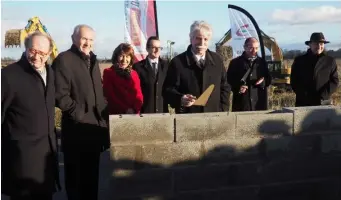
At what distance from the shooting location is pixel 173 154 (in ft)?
13.1

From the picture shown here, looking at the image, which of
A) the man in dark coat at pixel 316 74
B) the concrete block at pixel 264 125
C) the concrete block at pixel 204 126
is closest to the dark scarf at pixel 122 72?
the concrete block at pixel 204 126

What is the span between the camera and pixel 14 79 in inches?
129

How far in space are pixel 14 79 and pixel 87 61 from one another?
105cm

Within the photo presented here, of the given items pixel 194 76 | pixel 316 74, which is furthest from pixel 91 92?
pixel 316 74

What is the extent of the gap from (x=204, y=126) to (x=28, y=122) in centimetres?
158

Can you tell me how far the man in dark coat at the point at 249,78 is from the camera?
568 cm

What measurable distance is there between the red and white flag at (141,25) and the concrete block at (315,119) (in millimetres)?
6809

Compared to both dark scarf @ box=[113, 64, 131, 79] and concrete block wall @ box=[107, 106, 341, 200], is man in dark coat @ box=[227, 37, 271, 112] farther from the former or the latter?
dark scarf @ box=[113, 64, 131, 79]

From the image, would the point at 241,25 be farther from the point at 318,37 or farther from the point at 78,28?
the point at 78,28

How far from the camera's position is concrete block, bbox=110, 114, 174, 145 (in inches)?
149

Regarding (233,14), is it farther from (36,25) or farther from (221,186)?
(221,186)

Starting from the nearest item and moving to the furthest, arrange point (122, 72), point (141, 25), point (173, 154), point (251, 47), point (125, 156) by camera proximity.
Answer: point (125, 156)
point (173, 154)
point (122, 72)
point (251, 47)
point (141, 25)

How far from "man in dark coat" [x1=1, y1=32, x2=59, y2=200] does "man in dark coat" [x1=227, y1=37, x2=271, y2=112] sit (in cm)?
286

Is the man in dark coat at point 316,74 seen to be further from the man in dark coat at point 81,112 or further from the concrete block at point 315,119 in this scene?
the man in dark coat at point 81,112
